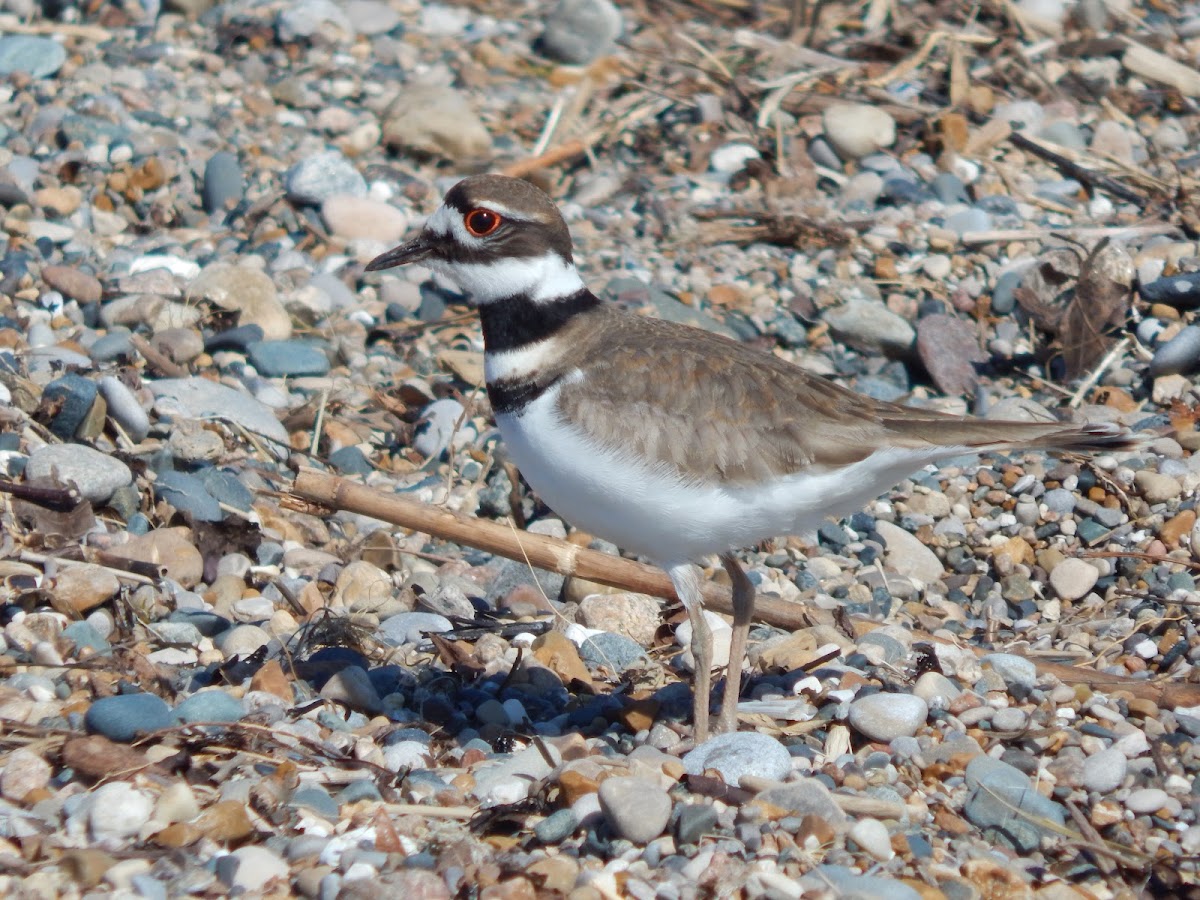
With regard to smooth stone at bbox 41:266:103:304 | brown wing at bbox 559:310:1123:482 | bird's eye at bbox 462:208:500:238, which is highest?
bird's eye at bbox 462:208:500:238

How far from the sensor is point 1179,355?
609cm

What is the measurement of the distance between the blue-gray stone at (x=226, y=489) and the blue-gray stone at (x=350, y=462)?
0.54m

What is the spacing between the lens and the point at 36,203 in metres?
7.05

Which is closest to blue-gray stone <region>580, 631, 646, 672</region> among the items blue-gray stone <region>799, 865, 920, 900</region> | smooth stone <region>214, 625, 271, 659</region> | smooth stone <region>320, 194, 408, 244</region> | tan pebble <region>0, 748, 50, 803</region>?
smooth stone <region>214, 625, 271, 659</region>

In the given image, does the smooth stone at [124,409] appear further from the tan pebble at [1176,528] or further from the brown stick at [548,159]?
the tan pebble at [1176,528]

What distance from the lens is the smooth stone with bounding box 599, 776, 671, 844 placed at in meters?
3.37

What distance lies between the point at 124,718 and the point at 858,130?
5.73 meters

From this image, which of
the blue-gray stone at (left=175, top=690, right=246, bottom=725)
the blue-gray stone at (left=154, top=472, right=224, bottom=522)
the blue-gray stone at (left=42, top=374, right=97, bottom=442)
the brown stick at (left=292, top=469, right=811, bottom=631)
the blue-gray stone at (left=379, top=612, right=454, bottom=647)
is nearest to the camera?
the blue-gray stone at (left=175, top=690, right=246, bottom=725)

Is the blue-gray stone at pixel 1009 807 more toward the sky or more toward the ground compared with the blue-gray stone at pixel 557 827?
more toward the sky

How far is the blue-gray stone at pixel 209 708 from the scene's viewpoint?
386cm

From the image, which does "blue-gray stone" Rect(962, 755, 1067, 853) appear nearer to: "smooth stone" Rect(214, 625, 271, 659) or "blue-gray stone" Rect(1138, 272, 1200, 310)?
"smooth stone" Rect(214, 625, 271, 659)

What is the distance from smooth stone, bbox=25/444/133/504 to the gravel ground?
0.06ft

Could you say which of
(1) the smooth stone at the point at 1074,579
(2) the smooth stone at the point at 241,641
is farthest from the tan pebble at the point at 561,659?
(1) the smooth stone at the point at 1074,579

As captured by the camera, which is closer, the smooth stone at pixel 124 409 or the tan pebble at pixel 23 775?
the tan pebble at pixel 23 775
